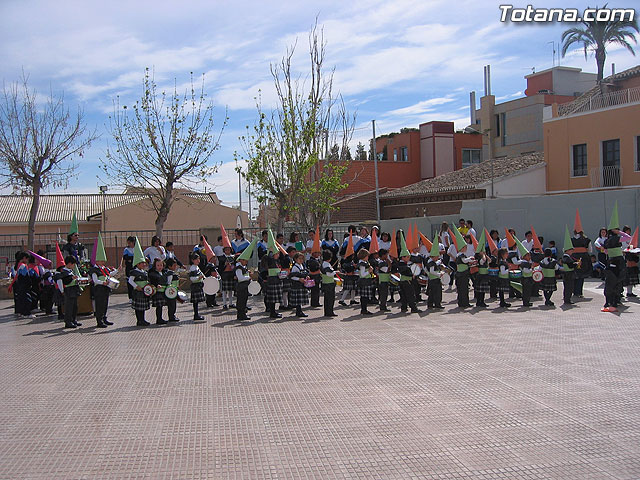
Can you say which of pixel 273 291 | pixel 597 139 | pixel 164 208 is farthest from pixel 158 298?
pixel 597 139

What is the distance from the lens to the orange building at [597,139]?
28.7 meters

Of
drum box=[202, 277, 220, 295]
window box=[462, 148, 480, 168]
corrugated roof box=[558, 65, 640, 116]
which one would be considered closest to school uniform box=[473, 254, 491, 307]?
drum box=[202, 277, 220, 295]

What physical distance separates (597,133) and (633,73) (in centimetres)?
511

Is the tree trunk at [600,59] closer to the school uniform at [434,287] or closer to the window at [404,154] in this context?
the window at [404,154]

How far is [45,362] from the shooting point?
8961mm

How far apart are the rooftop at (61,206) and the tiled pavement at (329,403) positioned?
2969cm

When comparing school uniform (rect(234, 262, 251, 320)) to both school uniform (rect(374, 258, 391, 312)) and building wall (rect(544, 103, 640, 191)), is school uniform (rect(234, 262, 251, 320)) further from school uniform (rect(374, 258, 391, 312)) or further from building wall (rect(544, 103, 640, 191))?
building wall (rect(544, 103, 640, 191))

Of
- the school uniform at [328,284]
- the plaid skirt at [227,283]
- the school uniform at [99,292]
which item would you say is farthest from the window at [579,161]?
the school uniform at [99,292]

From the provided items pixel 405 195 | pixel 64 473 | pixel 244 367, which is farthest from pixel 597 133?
pixel 64 473

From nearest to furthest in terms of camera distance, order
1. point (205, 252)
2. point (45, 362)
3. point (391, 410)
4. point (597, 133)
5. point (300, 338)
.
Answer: point (391, 410)
point (45, 362)
point (300, 338)
point (205, 252)
point (597, 133)

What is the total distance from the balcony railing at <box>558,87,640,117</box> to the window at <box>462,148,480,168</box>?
1692cm

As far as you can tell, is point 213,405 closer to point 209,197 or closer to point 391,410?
point 391,410

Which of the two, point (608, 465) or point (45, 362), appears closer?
point (608, 465)

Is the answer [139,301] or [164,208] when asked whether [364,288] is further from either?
[164,208]
